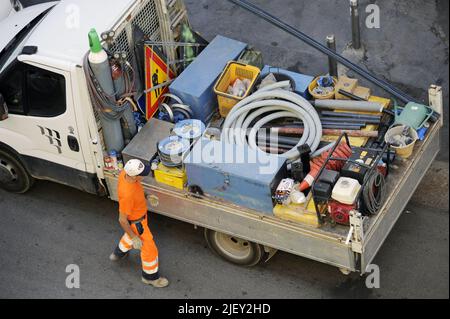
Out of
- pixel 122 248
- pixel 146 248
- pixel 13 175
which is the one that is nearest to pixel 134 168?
pixel 146 248

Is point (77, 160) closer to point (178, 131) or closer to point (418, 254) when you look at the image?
point (178, 131)

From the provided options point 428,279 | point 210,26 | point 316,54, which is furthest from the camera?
point 210,26

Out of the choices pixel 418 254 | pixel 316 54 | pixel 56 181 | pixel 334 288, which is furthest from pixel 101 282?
pixel 316 54

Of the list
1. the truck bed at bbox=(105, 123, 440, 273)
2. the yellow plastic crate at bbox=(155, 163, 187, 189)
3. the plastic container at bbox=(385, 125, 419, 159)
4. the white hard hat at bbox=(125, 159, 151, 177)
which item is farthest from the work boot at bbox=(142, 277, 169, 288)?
the plastic container at bbox=(385, 125, 419, 159)

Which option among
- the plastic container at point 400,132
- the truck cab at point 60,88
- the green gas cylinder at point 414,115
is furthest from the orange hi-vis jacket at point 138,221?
the green gas cylinder at point 414,115

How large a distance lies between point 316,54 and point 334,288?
4.01 m

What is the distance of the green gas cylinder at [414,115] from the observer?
27.0ft

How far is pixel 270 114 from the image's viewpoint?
8547 millimetres

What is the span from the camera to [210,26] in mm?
12039

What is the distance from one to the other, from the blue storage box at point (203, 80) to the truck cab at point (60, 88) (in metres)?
0.56

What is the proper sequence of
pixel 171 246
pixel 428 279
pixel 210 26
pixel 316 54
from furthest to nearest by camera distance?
pixel 210 26 → pixel 316 54 → pixel 171 246 → pixel 428 279

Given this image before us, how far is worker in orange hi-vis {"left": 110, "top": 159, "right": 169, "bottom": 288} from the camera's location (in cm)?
781

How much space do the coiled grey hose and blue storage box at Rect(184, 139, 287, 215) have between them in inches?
11.6

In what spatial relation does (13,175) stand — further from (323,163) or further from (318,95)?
(323,163)
